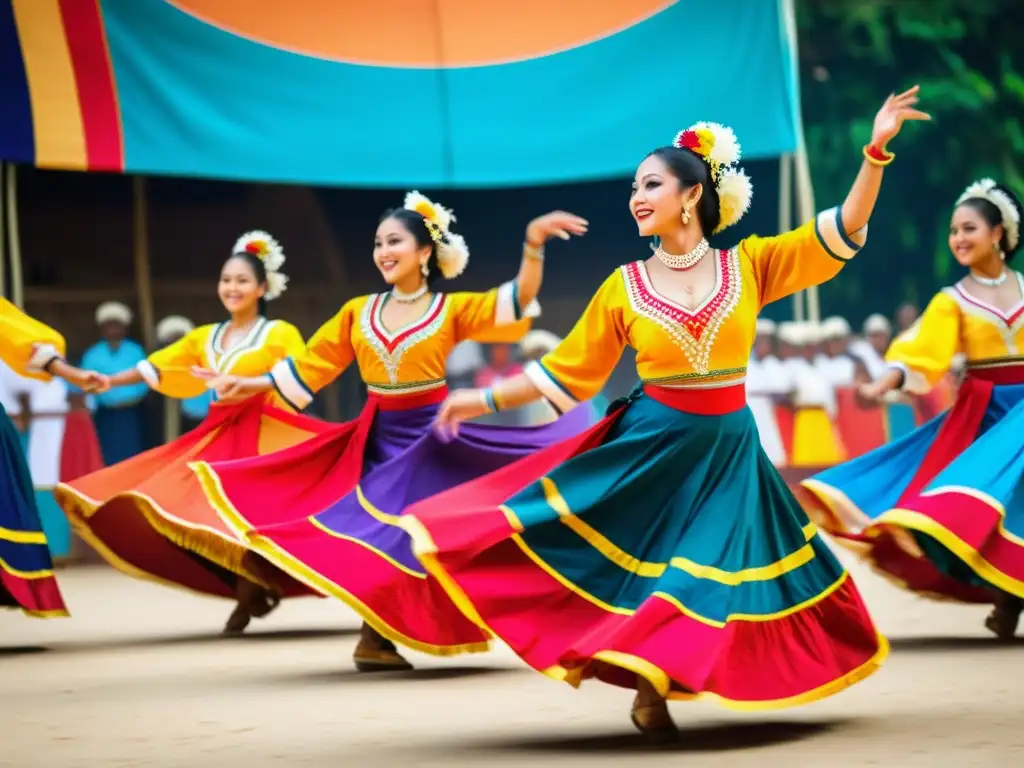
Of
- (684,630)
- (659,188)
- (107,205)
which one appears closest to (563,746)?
(684,630)

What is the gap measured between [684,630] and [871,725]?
685 millimetres

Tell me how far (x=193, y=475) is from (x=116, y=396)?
15.8 feet

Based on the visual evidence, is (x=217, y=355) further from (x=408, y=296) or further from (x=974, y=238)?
(x=974, y=238)

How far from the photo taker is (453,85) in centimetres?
1116

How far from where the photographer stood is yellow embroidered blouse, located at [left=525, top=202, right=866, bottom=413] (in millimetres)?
4262

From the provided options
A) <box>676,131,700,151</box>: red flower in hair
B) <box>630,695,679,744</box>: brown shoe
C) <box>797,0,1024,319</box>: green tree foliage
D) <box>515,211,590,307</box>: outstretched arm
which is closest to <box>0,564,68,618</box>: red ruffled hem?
<box>515,211,590,307</box>: outstretched arm

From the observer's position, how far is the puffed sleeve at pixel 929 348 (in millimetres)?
6074

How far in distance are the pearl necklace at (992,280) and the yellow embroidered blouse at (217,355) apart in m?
2.61

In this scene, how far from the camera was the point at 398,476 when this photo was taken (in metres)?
5.78

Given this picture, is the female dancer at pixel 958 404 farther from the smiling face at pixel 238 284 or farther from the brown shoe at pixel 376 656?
the smiling face at pixel 238 284

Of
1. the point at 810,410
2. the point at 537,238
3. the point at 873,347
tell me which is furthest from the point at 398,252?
the point at 873,347

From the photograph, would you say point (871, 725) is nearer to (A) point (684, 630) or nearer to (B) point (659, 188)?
(A) point (684, 630)

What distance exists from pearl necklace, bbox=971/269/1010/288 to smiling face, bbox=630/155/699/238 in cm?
220

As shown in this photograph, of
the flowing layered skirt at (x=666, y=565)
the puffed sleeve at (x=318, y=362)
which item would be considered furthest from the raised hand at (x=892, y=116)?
the puffed sleeve at (x=318, y=362)
